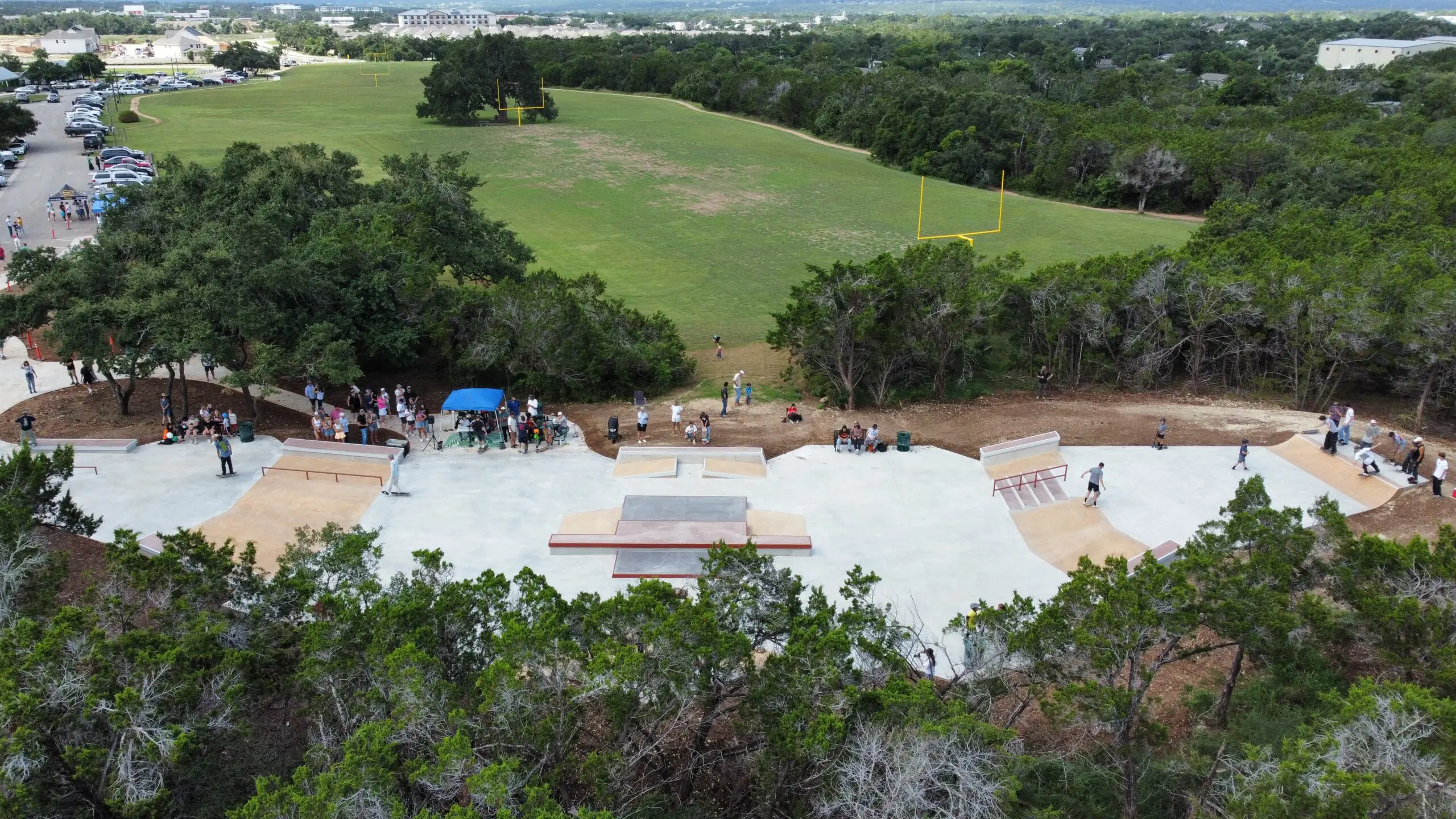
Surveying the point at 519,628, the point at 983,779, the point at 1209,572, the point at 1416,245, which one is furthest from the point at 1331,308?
the point at 519,628

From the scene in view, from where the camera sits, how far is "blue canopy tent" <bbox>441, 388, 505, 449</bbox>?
25.6 metres

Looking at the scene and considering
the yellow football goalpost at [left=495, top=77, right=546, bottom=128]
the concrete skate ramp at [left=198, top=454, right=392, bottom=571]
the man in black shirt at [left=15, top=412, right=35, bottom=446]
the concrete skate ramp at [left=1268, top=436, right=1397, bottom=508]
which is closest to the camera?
the concrete skate ramp at [left=198, top=454, right=392, bottom=571]

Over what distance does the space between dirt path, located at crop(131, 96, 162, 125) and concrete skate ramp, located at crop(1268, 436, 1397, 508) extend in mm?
83775

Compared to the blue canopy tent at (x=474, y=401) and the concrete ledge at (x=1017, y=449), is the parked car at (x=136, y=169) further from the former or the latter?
the concrete ledge at (x=1017, y=449)

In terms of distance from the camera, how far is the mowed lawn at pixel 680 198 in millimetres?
43531

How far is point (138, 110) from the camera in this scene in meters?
86.8

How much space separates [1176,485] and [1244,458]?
194cm

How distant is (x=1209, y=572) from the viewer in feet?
46.8

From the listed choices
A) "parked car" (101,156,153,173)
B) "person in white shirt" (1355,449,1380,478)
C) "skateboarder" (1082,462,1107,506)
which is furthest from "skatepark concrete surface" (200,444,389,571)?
"parked car" (101,156,153,173)

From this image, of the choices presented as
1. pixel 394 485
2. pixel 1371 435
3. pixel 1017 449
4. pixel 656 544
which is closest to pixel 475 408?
pixel 394 485

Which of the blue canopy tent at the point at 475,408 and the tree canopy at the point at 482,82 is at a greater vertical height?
the tree canopy at the point at 482,82

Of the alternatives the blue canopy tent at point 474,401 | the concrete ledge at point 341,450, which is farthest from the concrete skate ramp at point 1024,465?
the concrete ledge at point 341,450

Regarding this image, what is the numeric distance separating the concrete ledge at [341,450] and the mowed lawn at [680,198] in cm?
1399

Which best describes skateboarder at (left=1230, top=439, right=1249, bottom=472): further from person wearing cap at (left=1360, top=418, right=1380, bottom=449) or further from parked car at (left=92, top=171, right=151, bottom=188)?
parked car at (left=92, top=171, right=151, bottom=188)
